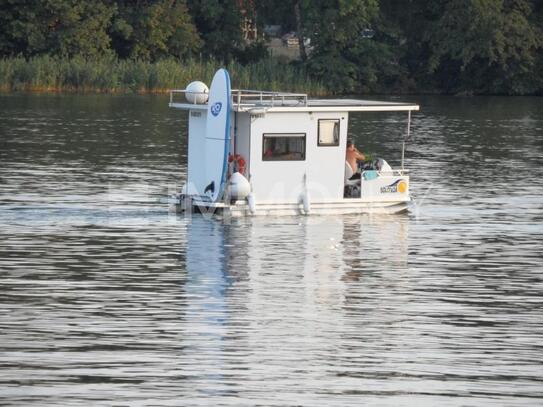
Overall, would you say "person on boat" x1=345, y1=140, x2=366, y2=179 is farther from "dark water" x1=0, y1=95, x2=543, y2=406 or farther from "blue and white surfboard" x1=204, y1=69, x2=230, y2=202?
"blue and white surfboard" x1=204, y1=69, x2=230, y2=202

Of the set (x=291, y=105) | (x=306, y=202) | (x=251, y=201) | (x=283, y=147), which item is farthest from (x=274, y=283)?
(x=291, y=105)

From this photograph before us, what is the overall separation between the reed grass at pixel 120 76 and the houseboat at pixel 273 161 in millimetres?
56489

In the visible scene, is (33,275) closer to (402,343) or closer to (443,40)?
(402,343)

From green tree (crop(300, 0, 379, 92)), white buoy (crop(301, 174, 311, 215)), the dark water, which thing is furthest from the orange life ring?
green tree (crop(300, 0, 379, 92))

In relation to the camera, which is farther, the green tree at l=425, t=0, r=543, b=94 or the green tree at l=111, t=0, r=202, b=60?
the green tree at l=425, t=0, r=543, b=94

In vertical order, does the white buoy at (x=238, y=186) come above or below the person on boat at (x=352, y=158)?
below

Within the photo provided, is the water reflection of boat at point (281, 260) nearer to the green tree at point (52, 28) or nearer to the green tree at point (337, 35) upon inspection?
the green tree at point (52, 28)

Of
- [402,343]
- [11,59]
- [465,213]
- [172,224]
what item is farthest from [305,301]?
[11,59]

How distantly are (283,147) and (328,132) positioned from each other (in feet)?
4.08

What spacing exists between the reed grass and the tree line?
9.63 ft

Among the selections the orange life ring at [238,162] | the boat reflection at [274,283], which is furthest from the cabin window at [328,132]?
the orange life ring at [238,162]

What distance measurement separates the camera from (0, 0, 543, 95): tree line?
4045 inches

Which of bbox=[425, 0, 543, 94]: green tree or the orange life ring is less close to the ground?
bbox=[425, 0, 543, 94]: green tree

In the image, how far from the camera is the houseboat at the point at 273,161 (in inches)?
1495
